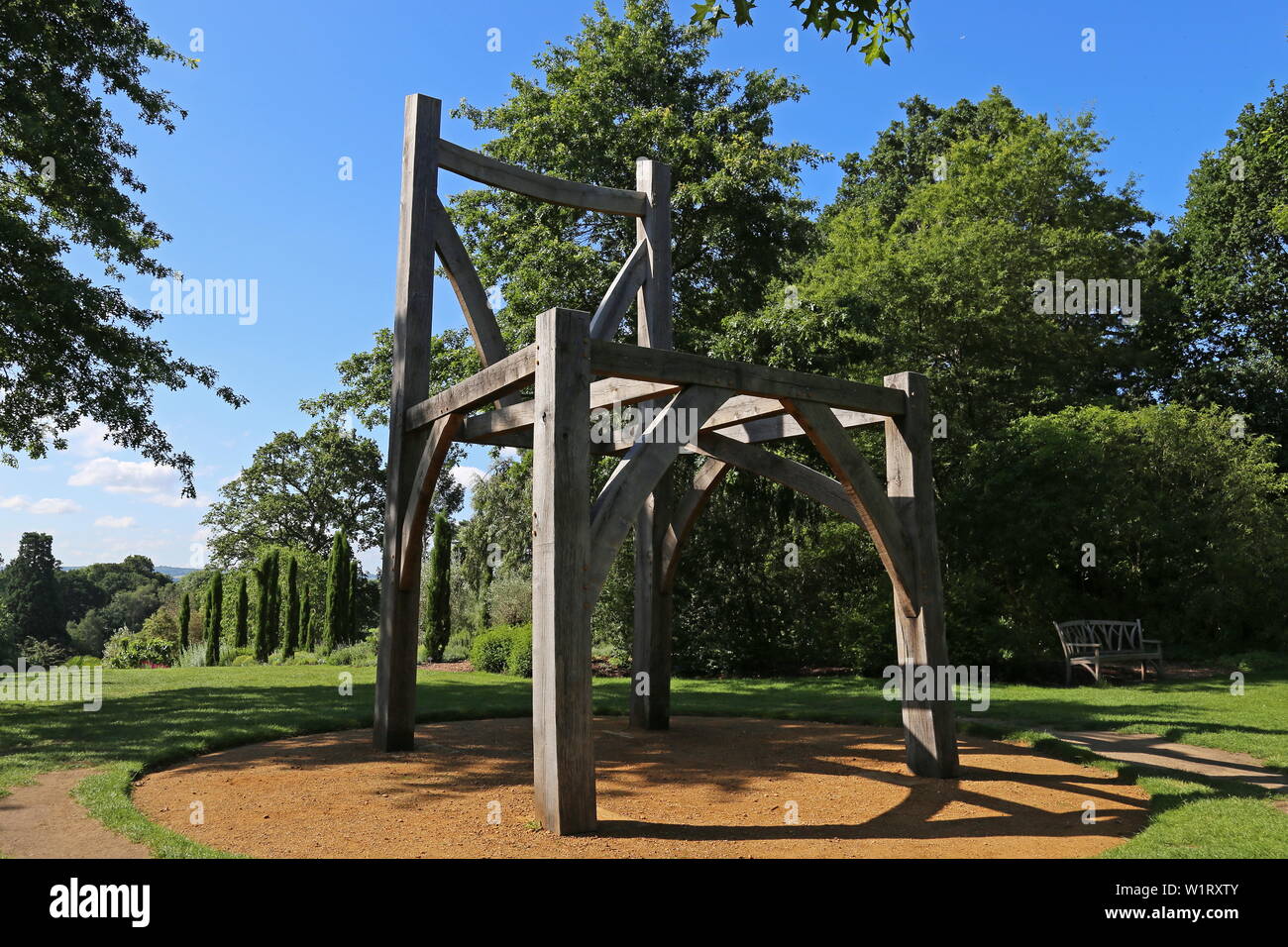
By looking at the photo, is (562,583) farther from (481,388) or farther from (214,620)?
(214,620)

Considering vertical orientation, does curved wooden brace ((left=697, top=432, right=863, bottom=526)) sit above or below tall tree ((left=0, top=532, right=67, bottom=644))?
above

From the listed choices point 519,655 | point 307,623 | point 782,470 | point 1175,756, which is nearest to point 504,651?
point 519,655

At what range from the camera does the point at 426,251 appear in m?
7.95

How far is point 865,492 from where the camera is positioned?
246 inches

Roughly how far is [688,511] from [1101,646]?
32.1 feet

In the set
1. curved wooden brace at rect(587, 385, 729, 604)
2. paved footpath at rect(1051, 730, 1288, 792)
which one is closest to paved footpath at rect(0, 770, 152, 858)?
curved wooden brace at rect(587, 385, 729, 604)

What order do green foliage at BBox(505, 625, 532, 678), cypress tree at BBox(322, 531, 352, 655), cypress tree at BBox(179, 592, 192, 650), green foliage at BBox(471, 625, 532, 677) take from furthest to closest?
cypress tree at BBox(179, 592, 192, 650) < cypress tree at BBox(322, 531, 352, 655) < green foliage at BBox(471, 625, 532, 677) < green foliage at BBox(505, 625, 532, 678)

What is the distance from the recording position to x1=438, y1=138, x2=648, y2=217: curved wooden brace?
805cm

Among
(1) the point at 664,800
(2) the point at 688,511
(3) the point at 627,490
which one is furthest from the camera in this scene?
(2) the point at 688,511

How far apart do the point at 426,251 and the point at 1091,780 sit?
21.6 ft

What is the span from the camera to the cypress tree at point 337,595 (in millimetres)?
22578

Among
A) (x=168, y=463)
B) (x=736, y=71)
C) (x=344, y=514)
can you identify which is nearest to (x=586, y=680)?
(x=168, y=463)

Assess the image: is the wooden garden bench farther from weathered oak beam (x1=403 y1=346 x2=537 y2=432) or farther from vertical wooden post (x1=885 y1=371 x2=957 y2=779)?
weathered oak beam (x1=403 y1=346 x2=537 y2=432)

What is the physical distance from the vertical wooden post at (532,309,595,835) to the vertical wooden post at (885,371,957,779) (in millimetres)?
2535
